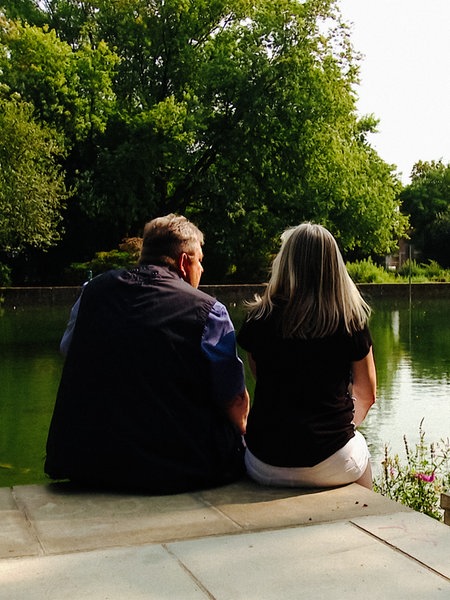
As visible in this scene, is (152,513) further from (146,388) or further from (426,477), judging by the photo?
(426,477)

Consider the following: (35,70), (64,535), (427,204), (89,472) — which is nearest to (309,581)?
(64,535)

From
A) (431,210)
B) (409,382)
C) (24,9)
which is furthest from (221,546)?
(431,210)

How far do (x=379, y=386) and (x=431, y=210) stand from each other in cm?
4615

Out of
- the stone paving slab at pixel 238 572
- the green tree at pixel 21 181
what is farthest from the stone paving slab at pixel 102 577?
the green tree at pixel 21 181

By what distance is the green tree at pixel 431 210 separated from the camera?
1775 inches

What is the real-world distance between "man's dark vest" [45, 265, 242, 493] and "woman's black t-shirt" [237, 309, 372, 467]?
0.22m

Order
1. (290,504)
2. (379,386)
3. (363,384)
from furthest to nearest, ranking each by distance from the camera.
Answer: (379,386) → (363,384) → (290,504)

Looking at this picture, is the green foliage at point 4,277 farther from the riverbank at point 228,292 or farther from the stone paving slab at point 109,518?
the stone paving slab at point 109,518

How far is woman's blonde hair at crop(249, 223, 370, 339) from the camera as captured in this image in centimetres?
333

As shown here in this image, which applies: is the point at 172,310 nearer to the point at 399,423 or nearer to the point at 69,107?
the point at 399,423

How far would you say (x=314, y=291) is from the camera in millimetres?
3371

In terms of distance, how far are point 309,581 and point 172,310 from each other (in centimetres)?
124

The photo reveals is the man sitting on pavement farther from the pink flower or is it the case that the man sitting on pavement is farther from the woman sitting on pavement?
the pink flower

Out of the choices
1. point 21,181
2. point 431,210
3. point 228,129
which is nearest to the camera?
point 21,181
